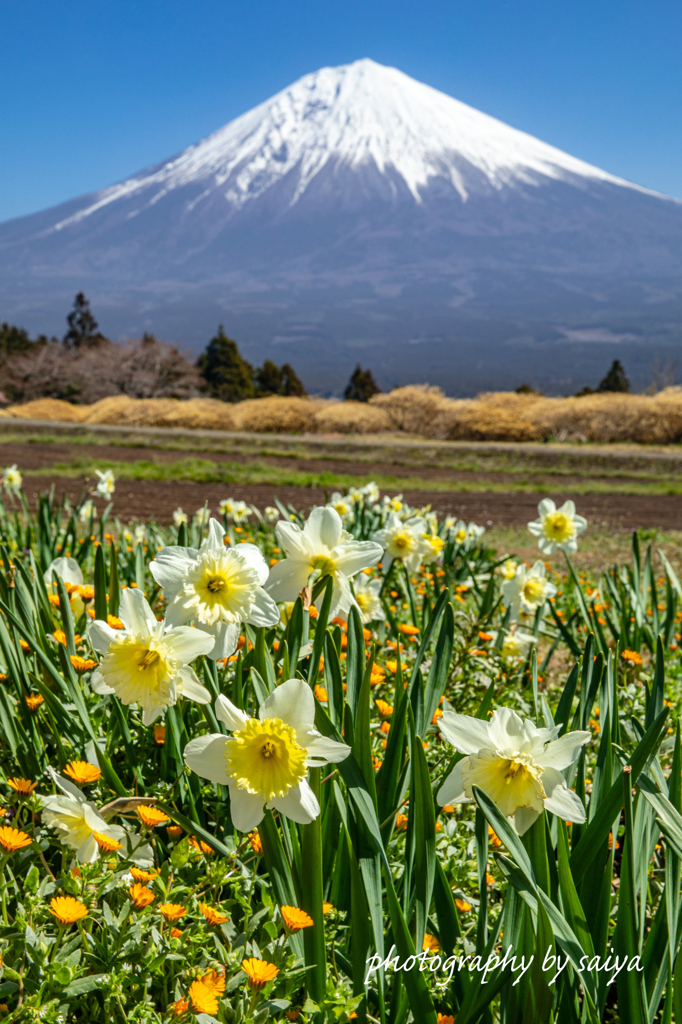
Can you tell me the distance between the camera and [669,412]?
2198 cm

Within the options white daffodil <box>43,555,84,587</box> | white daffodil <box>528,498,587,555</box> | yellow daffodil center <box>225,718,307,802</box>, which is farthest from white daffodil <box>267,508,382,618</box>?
white daffodil <box>528,498,587,555</box>

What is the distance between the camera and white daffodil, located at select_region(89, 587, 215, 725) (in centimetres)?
96

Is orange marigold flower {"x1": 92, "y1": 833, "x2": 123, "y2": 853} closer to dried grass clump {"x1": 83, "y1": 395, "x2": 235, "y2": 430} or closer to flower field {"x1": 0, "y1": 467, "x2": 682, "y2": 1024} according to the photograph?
flower field {"x1": 0, "y1": 467, "x2": 682, "y2": 1024}

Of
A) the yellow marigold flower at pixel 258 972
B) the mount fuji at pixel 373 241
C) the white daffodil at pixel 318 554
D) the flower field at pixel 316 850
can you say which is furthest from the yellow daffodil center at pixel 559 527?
the mount fuji at pixel 373 241

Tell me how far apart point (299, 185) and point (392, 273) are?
105 ft

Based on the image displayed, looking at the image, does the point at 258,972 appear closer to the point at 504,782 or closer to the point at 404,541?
the point at 504,782

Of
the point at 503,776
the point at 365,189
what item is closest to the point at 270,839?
the point at 503,776

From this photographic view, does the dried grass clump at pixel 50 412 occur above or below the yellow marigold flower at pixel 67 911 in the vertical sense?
above

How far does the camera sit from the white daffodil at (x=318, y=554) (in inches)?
44.8

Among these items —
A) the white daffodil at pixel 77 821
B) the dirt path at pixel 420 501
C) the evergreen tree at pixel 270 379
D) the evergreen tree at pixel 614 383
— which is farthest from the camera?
the evergreen tree at pixel 270 379

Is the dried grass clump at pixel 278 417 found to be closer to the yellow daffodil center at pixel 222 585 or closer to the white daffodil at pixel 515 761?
the yellow daffodil center at pixel 222 585

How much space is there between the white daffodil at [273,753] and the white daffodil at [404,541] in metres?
1.34

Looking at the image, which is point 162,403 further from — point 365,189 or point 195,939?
point 365,189

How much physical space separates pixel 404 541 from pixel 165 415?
76.6 feet
